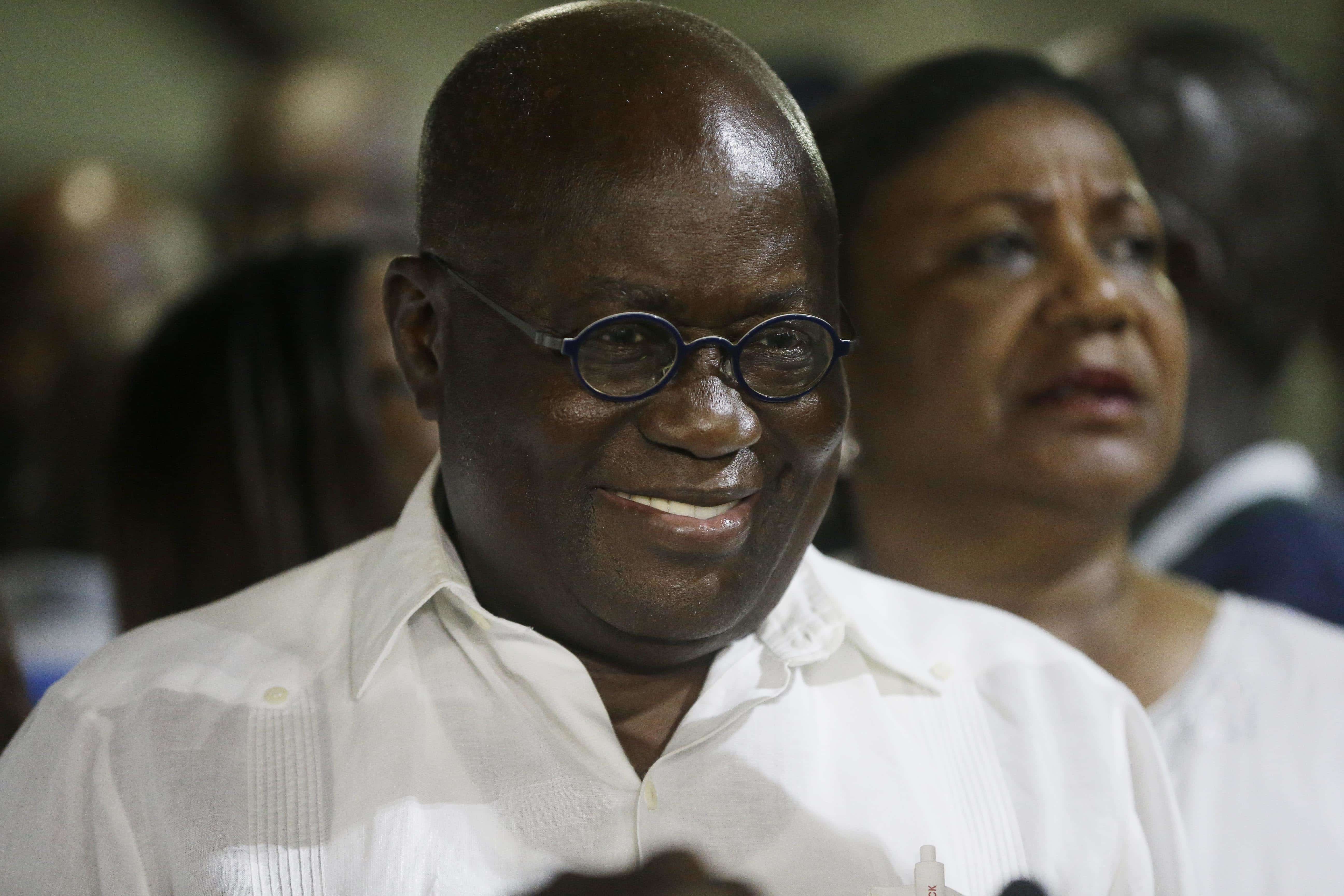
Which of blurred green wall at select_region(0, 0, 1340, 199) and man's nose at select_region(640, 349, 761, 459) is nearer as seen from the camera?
man's nose at select_region(640, 349, 761, 459)

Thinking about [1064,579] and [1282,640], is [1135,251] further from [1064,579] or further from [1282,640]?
[1282,640]

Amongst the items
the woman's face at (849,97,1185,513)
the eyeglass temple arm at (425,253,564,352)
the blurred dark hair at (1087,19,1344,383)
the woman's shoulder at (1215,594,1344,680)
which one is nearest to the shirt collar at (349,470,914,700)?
the eyeglass temple arm at (425,253,564,352)

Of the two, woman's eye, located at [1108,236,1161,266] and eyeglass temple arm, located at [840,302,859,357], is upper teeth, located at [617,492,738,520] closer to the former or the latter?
eyeglass temple arm, located at [840,302,859,357]

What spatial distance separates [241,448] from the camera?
210cm

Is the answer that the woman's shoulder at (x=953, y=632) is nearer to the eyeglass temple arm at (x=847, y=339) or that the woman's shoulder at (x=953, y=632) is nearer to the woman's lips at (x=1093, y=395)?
the eyeglass temple arm at (x=847, y=339)

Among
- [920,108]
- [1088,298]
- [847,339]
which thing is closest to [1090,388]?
[1088,298]

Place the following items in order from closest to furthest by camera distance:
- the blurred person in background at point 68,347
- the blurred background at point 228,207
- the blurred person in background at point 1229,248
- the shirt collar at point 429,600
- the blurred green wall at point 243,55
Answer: the shirt collar at point 429,600, the blurred background at point 228,207, the blurred person in background at point 1229,248, the blurred person in background at point 68,347, the blurred green wall at point 243,55

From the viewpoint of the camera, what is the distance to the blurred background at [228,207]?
216 cm

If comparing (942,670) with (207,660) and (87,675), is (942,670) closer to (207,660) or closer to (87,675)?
(207,660)

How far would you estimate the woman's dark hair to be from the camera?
2.01 m

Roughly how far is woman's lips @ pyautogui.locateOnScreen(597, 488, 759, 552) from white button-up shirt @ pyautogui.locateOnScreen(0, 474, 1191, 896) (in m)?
0.15

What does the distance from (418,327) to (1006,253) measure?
881 millimetres

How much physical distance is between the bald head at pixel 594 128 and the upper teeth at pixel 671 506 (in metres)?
0.23

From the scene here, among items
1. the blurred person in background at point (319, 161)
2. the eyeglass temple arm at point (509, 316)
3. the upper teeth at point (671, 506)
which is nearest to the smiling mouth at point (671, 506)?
the upper teeth at point (671, 506)
